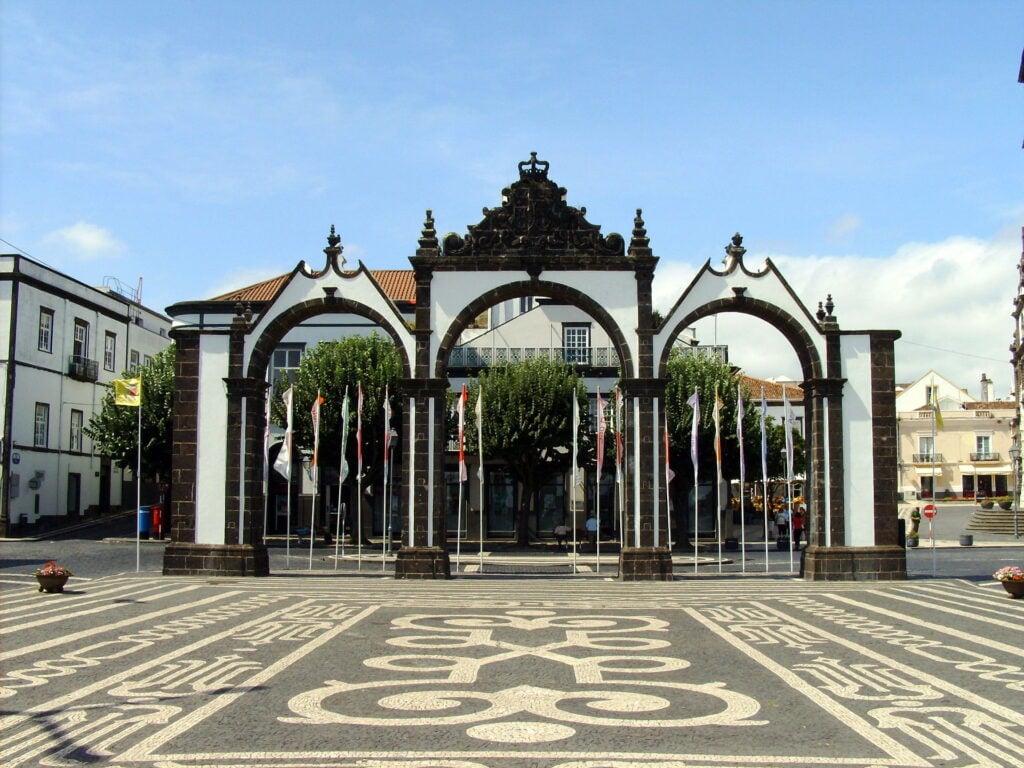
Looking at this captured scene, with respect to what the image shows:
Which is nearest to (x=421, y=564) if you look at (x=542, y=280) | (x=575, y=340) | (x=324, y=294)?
(x=324, y=294)

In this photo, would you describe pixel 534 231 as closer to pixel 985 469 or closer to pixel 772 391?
pixel 772 391

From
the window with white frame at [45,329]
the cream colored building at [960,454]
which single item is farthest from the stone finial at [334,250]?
the cream colored building at [960,454]

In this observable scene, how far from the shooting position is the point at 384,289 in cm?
4966

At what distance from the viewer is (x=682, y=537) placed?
145ft

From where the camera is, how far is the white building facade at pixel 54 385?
4375 centimetres

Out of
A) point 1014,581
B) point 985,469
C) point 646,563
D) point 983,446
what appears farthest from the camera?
point 983,446

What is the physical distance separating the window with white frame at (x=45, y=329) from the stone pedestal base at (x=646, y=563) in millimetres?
31676

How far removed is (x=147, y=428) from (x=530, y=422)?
50.4 feet

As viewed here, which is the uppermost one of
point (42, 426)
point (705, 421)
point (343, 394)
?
point (343, 394)

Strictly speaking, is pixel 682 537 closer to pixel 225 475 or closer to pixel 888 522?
pixel 888 522

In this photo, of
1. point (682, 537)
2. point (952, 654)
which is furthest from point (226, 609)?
point (682, 537)

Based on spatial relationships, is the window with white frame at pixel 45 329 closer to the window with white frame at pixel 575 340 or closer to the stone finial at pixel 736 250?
the window with white frame at pixel 575 340

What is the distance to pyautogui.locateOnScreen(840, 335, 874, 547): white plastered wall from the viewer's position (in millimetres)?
24844

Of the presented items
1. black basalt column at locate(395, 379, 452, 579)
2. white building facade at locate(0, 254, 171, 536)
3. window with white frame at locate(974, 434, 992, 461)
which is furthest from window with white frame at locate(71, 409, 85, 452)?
window with white frame at locate(974, 434, 992, 461)
